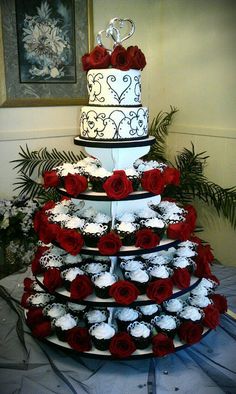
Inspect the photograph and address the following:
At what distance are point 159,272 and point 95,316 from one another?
1.05 feet

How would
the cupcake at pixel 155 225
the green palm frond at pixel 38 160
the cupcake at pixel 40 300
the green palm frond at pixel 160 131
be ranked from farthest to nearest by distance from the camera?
the green palm frond at pixel 160 131, the green palm frond at pixel 38 160, the cupcake at pixel 40 300, the cupcake at pixel 155 225

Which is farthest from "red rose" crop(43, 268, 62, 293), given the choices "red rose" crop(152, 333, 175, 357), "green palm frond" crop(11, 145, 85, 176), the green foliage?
"green palm frond" crop(11, 145, 85, 176)

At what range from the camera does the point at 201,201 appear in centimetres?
287

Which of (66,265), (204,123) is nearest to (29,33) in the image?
(204,123)

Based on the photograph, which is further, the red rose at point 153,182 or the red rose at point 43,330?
the red rose at point 43,330

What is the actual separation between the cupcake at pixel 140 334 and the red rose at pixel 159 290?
138 mm

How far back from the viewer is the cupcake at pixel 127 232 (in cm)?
147

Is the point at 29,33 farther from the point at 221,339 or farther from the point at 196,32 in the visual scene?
the point at 221,339

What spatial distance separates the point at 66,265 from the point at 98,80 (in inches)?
31.0

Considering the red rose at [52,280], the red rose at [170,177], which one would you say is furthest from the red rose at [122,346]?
the red rose at [170,177]

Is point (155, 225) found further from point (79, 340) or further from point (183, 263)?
point (79, 340)

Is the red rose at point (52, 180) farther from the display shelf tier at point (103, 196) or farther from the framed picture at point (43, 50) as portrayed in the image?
the framed picture at point (43, 50)

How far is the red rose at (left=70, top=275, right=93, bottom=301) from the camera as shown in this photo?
4.78 ft

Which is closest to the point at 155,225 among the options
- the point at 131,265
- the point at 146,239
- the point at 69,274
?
the point at 146,239
